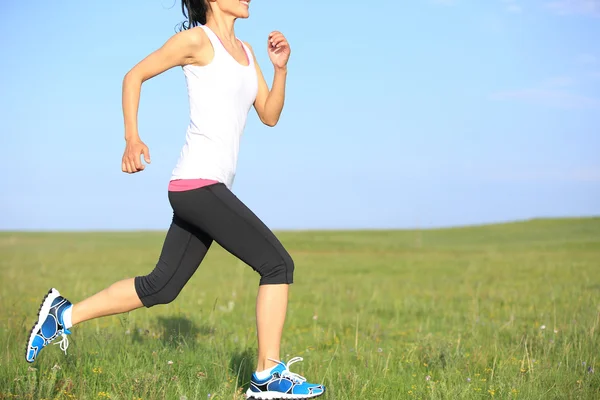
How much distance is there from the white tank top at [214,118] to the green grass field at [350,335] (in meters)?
1.45

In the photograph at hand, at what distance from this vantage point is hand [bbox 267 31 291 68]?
4.84 metres

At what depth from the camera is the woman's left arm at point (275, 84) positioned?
16.0 feet

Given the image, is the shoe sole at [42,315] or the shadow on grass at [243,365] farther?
the shadow on grass at [243,365]

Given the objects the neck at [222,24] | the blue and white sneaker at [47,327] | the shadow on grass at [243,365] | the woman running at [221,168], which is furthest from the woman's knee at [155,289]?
the neck at [222,24]

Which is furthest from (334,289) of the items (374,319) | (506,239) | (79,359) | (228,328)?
(506,239)

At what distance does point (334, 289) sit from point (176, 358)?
8.83 m

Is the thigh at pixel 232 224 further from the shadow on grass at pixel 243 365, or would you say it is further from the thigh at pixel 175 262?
the shadow on grass at pixel 243 365

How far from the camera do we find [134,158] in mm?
4125

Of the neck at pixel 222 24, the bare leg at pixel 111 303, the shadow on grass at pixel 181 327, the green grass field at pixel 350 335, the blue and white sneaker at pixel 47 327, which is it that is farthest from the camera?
the shadow on grass at pixel 181 327

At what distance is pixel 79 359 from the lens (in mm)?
5531

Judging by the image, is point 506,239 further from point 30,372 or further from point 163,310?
point 30,372

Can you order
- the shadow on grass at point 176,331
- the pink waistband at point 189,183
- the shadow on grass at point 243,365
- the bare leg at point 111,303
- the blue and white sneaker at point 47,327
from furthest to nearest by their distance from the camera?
the shadow on grass at point 176,331
the shadow on grass at point 243,365
the blue and white sneaker at point 47,327
the bare leg at point 111,303
the pink waistband at point 189,183

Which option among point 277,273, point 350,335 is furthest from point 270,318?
point 350,335

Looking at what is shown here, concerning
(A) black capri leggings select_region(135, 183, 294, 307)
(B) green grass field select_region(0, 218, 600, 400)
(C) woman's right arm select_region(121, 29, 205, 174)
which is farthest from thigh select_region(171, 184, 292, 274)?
(B) green grass field select_region(0, 218, 600, 400)
